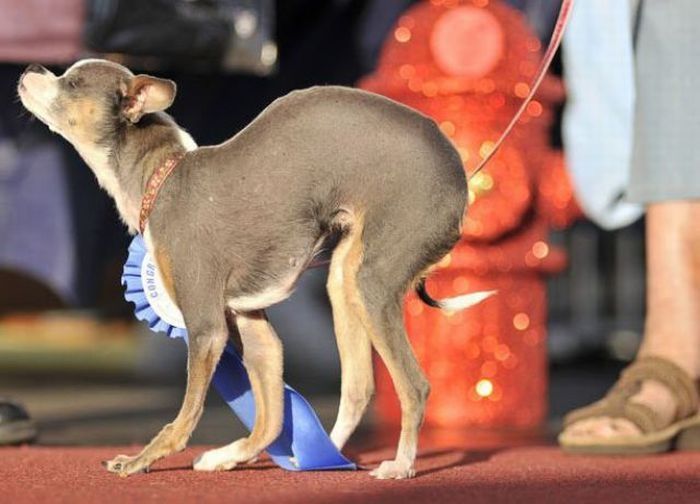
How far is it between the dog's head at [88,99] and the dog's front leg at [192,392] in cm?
41

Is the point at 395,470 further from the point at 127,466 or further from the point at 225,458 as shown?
the point at 127,466

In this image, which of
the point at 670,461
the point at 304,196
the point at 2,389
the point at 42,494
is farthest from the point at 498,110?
the point at 2,389

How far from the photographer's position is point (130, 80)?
243 cm

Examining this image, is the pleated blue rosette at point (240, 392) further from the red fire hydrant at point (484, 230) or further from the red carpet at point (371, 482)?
the red fire hydrant at point (484, 230)

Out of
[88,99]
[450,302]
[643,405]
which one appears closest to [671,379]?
[643,405]

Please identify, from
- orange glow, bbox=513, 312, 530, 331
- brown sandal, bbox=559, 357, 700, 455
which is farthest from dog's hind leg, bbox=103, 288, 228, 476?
orange glow, bbox=513, 312, 530, 331

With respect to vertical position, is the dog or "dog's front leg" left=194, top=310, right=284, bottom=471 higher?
the dog

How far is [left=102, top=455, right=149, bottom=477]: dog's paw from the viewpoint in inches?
92.0

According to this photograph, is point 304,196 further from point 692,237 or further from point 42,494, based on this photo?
point 692,237

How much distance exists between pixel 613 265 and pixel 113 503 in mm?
5146

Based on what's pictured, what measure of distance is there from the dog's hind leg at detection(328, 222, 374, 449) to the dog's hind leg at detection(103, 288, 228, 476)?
0.72ft

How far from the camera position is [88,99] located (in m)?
2.43

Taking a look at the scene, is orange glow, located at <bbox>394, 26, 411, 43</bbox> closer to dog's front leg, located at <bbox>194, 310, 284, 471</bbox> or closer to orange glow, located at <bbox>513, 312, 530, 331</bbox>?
orange glow, located at <bbox>513, 312, 530, 331</bbox>

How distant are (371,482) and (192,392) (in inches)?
13.7
